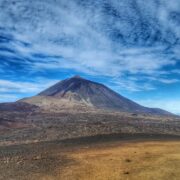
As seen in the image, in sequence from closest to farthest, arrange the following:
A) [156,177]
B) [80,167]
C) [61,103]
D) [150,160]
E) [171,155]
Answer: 1. [156,177]
2. [80,167]
3. [150,160]
4. [171,155]
5. [61,103]

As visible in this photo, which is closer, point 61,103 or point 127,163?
point 127,163

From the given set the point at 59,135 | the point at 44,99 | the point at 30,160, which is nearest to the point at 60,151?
the point at 30,160

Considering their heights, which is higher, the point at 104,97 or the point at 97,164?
the point at 104,97

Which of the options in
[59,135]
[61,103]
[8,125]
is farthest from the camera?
[61,103]

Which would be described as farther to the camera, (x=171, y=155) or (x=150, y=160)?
(x=171, y=155)

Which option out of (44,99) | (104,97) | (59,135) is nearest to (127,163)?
(59,135)

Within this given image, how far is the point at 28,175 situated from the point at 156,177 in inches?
360

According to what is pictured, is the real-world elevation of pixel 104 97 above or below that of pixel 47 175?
above

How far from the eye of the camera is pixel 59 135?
38562mm

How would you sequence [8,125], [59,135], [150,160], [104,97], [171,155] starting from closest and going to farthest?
[150,160] < [171,155] < [59,135] < [8,125] < [104,97]

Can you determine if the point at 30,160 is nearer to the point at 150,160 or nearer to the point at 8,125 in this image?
the point at 150,160

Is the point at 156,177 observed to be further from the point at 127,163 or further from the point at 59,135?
the point at 59,135

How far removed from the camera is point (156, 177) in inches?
615

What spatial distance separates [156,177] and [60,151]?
12.9 metres
